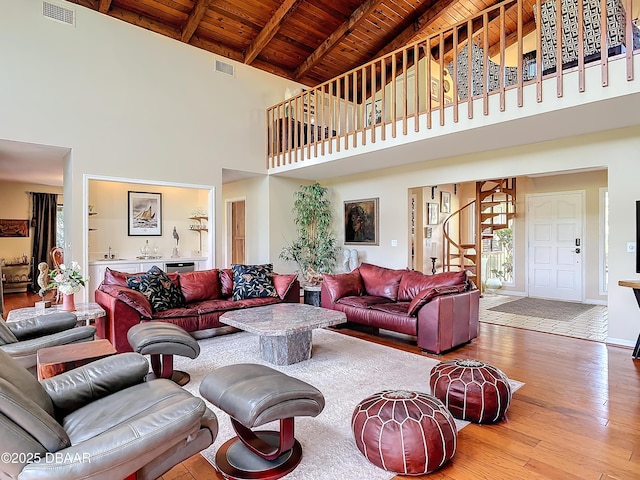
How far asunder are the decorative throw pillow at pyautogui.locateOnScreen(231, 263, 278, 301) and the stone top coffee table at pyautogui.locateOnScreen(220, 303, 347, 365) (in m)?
0.99

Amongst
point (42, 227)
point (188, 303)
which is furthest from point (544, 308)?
point (42, 227)

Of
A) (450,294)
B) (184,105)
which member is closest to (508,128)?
(450,294)

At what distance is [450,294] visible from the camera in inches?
155

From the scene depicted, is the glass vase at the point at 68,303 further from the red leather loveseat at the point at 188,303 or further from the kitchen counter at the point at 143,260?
the kitchen counter at the point at 143,260

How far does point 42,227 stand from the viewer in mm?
8453

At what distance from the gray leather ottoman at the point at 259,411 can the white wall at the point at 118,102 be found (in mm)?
4192

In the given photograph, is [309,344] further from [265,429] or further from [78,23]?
[78,23]

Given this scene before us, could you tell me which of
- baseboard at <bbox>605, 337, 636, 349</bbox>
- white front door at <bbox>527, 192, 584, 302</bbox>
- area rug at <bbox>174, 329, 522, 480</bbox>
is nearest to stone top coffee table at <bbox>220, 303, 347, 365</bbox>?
A: area rug at <bbox>174, 329, 522, 480</bbox>

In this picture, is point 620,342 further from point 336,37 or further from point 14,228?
point 14,228

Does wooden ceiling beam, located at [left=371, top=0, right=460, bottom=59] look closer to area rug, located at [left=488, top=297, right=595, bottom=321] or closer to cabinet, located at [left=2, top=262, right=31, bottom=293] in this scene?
area rug, located at [left=488, top=297, right=595, bottom=321]

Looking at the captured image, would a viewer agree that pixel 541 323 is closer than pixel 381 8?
Yes

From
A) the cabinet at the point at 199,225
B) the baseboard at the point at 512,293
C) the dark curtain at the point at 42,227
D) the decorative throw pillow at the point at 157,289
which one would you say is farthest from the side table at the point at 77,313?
the baseboard at the point at 512,293

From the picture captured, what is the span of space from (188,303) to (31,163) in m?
4.06

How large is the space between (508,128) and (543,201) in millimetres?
4270
